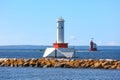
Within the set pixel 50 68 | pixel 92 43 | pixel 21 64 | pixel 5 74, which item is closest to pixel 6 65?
pixel 21 64

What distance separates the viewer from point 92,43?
119 metres

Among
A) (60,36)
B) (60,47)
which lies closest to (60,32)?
(60,36)

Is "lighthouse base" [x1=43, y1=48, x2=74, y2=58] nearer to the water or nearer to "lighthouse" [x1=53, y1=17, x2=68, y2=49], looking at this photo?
"lighthouse" [x1=53, y1=17, x2=68, y2=49]

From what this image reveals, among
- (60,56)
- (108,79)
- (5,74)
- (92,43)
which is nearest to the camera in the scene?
(108,79)

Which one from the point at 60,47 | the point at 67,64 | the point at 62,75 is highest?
the point at 60,47

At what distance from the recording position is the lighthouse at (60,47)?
62594mm

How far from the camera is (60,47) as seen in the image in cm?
6316

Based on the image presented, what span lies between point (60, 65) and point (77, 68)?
81.5 inches

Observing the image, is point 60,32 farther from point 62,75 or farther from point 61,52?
point 62,75

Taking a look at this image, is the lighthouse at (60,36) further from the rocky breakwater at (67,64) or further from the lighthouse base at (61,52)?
the rocky breakwater at (67,64)

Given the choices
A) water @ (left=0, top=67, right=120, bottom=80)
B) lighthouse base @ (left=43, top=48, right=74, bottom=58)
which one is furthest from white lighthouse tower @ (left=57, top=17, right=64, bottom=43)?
water @ (left=0, top=67, right=120, bottom=80)

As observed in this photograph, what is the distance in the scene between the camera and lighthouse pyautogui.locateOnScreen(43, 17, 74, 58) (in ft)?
205

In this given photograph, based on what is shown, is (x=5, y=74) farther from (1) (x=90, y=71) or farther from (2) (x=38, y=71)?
(1) (x=90, y=71)

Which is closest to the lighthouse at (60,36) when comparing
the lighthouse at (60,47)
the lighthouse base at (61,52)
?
the lighthouse at (60,47)
